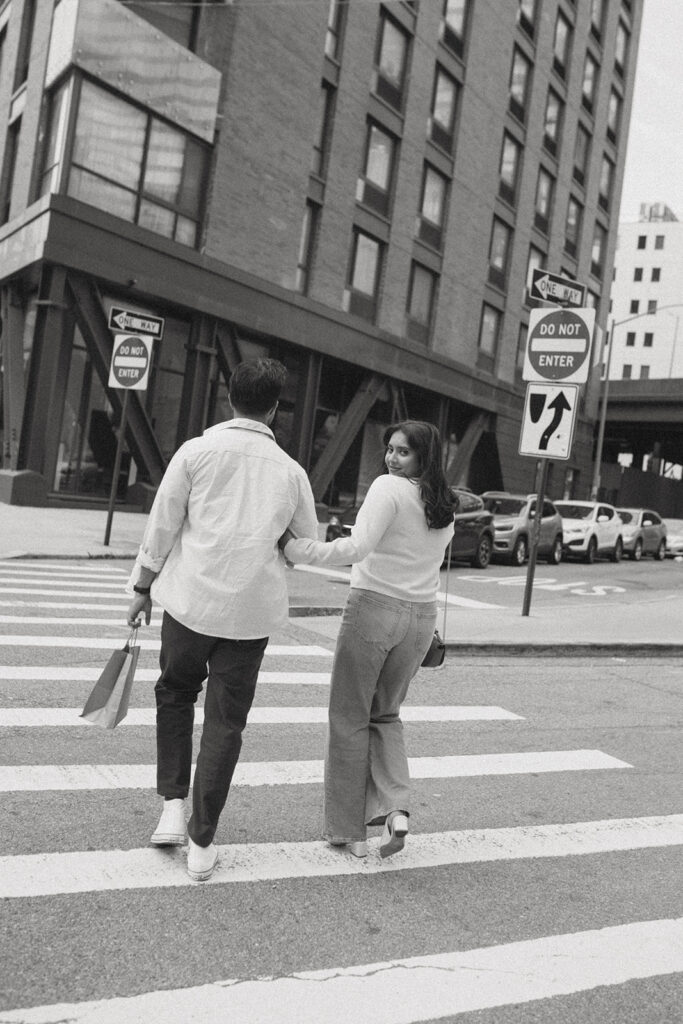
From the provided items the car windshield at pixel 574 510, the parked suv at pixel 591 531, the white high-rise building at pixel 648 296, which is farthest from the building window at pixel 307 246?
the white high-rise building at pixel 648 296

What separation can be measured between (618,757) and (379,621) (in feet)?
9.52

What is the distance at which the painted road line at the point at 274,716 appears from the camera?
568 cm

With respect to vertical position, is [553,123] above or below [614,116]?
below

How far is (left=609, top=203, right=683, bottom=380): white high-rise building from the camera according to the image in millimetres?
97188

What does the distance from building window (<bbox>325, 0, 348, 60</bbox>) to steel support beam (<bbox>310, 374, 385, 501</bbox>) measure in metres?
8.71

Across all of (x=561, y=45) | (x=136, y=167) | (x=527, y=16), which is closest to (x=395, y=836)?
(x=136, y=167)

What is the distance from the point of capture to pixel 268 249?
81.7 ft

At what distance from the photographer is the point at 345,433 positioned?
28.5 m

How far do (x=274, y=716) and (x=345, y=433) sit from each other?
881 inches

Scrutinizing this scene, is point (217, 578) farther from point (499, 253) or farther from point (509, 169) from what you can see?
point (509, 169)

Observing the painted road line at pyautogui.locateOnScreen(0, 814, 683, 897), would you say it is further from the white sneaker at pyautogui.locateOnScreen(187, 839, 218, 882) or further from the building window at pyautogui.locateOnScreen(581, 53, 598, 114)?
the building window at pyautogui.locateOnScreen(581, 53, 598, 114)

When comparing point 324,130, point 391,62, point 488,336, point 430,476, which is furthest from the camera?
point 488,336

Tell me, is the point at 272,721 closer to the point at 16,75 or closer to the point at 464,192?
the point at 16,75

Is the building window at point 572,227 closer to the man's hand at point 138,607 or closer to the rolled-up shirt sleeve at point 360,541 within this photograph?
the rolled-up shirt sleeve at point 360,541
